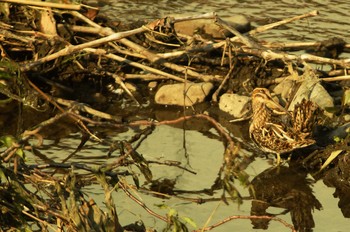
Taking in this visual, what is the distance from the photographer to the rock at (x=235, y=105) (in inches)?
357

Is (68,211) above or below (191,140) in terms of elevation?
above

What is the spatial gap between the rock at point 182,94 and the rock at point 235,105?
0.69 feet

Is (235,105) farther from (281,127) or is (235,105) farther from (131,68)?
(131,68)

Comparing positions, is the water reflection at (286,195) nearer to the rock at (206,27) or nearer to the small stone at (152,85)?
the small stone at (152,85)

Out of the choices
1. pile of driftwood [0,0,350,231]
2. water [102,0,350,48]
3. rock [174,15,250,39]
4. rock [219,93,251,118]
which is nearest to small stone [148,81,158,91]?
pile of driftwood [0,0,350,231]

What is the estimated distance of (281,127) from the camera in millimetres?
8281

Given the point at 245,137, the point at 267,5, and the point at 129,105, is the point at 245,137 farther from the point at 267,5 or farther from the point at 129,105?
the point at 267,5

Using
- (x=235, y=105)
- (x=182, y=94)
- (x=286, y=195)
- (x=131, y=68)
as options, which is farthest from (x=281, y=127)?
(x=131, y=68)

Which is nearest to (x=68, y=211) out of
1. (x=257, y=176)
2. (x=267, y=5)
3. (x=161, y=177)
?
(x=161, y=177)

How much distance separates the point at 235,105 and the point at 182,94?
0.56m

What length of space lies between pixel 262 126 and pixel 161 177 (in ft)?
3.72

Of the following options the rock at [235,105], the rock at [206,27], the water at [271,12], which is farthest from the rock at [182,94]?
the water at [271,12]

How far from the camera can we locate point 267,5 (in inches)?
483

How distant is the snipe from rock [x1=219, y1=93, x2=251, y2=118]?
535 millimetres
